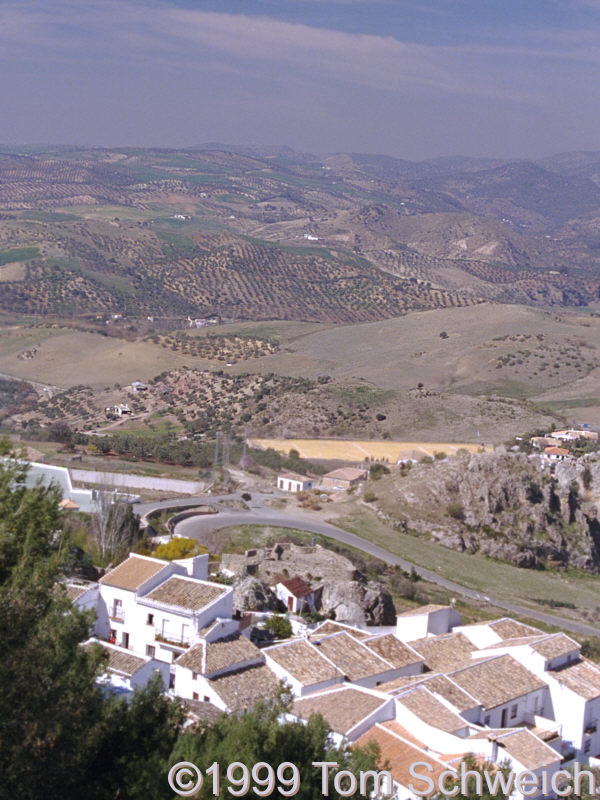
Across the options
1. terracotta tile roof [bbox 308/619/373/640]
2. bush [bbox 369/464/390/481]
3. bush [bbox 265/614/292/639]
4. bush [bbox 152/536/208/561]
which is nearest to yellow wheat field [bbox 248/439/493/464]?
bush [bbox 369/464/390/481]

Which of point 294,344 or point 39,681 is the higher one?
point 39,681

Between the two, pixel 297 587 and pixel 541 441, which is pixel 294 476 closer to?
pixel 541 441

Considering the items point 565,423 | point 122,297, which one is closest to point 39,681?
point 565,423

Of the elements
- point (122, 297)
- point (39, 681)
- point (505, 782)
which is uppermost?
point (39, 681)

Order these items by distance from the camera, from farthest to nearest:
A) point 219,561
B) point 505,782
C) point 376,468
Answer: point 376,468, point 219,561, point 505,782

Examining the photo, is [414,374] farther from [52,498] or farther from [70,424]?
[52,498]

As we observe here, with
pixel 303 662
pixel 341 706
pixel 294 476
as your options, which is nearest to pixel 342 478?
pixel 294 476
